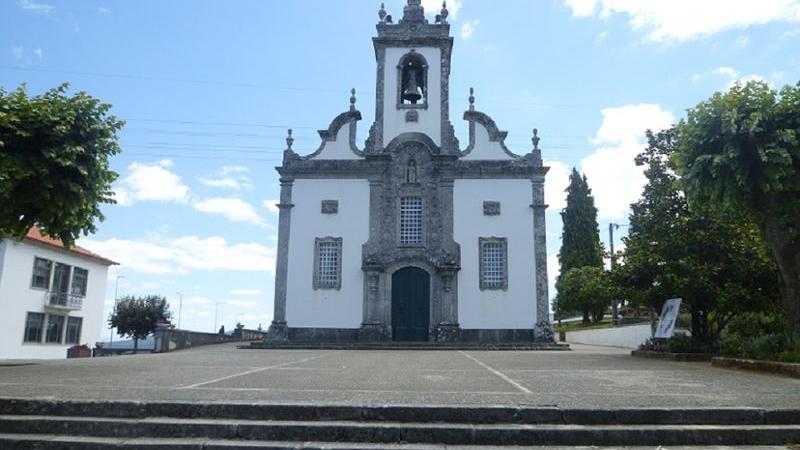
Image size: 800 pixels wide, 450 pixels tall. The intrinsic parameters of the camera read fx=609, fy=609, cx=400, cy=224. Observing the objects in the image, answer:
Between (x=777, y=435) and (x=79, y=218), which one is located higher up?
(x=79, y=218)

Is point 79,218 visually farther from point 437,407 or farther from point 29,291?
point 29,291

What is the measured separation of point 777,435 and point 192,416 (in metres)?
5.43

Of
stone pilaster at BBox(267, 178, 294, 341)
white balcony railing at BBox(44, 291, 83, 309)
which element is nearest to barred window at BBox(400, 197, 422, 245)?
stone pilaster at BBox(267, 178, 294, 341)

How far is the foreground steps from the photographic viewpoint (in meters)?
5.38

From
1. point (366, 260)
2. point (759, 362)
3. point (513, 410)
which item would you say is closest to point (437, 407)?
point (513, 410)

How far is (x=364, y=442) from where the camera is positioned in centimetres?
543

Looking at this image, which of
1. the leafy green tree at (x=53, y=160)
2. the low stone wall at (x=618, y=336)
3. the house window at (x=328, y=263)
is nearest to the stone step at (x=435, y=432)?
the leafy green tree at (x=53, y=160)

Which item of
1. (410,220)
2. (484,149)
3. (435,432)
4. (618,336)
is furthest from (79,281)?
(435,432)

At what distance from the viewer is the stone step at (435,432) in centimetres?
539

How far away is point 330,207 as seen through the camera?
24031mm

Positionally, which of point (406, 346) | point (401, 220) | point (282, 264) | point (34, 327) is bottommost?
point (406, 346)

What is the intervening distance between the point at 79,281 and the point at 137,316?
8666 mm

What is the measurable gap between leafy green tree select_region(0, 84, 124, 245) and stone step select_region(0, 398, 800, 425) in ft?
20.3

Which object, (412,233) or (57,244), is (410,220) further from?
(57,244)
